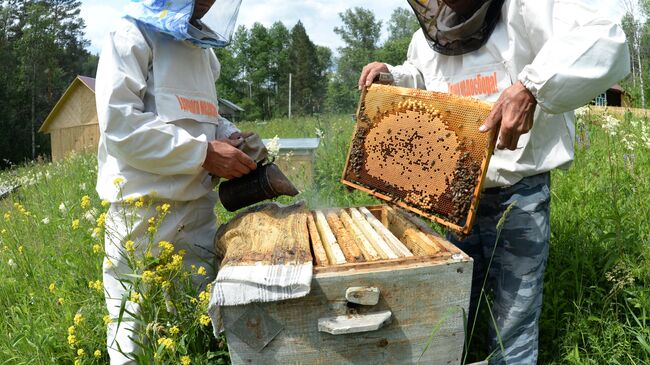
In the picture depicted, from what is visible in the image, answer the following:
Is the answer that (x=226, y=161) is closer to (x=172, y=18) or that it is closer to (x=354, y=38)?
(x=172, y=18)

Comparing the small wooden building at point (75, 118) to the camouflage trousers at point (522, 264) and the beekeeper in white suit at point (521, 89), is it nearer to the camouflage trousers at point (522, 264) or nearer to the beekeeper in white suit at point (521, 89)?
the beekeeper in white suit at point (521, 89)

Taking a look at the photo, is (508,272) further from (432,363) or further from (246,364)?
(246,364)

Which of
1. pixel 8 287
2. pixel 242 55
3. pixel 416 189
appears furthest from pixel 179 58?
pixel 242 55

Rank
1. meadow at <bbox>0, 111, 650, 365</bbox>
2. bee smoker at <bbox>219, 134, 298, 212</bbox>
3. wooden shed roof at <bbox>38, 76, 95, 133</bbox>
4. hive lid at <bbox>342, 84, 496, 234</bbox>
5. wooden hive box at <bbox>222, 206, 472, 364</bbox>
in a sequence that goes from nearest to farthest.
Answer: wooden hive box at <bbox>222, 206, 472, 364</bbox> < hive lid at <bbox>342, 84, 496, 234</bbox> < meadow at <bbox>0, 111, 650, 365</bbox> < bee smoker at <bbox>219, 134, 298, 212</bbox> < wooden shed roof at <bbox>38, 76, 95, 133</bbox>

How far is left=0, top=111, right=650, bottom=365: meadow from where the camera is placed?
2100mm

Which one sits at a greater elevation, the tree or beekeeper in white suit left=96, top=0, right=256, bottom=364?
the tree

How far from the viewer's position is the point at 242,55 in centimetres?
6988

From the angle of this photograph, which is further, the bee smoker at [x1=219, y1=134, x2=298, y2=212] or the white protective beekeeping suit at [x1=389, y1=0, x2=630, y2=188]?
the bee smoker at [x1=219, y1=134, x2=298, y2=212]

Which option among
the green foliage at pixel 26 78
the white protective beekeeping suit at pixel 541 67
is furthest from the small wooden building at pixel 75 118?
the white protective beekeeping suit at pixel 541 67

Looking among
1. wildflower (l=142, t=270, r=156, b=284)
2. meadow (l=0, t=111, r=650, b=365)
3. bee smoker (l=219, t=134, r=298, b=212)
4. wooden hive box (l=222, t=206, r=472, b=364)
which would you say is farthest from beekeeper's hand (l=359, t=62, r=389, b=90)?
wildflower (l=142, t=270, r=156, b=284)

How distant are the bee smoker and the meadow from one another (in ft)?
1.46

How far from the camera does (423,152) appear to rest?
2.08 m

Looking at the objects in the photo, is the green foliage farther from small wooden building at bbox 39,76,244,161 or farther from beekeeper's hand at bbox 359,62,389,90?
beekeeper's hand at bbox 359,62,389,90

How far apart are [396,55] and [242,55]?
78.6 feet
